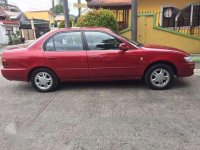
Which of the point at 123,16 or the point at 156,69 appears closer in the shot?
the point at 156,69

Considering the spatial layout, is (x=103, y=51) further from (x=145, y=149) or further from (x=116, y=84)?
(x=145, y=149)

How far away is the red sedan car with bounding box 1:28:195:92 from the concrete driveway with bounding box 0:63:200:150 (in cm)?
36

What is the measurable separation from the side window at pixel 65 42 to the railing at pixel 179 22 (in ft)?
28.5

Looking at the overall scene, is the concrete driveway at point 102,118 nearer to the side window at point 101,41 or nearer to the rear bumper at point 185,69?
the rear bumper at point 185,69

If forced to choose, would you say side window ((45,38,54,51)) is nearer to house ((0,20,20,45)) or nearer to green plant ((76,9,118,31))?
green plant ((76,9,118,31))

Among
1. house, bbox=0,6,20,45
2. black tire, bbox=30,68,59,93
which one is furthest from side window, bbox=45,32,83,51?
house, bbox=0,6,20,45

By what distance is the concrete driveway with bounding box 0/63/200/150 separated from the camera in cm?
400

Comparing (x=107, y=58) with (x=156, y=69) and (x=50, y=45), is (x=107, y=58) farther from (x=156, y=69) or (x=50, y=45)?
(x=50, y=45)

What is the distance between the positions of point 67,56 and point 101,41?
911 mm

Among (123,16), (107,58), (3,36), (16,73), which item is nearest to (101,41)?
(107,58)

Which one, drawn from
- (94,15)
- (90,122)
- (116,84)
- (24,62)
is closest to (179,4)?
(94,15)

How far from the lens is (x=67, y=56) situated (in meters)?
6.55

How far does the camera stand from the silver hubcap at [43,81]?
22.1 feet

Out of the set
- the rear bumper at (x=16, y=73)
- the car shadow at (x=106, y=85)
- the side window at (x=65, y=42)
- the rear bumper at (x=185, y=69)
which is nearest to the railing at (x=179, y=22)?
the car shadow at (x=106, y=85)
